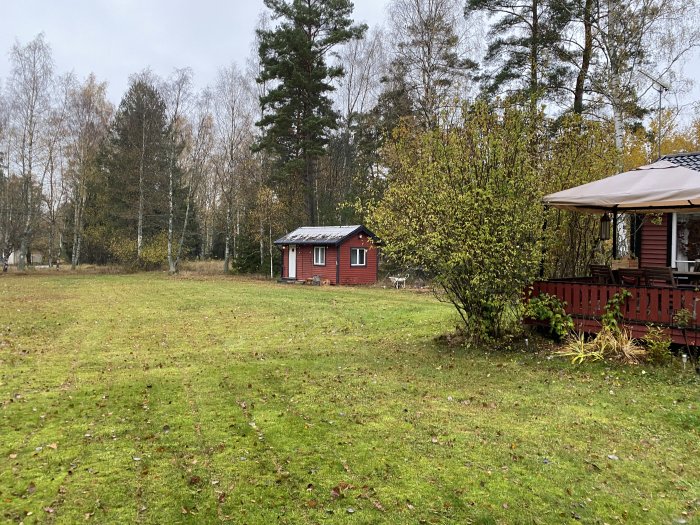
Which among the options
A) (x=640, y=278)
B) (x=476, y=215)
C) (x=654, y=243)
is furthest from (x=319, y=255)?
(x=640, y=278)

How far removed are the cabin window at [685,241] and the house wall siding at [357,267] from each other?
50.7 ft

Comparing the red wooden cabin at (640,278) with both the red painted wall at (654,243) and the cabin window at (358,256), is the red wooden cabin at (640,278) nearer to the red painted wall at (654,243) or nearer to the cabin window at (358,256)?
the red painted wall at (654,243)

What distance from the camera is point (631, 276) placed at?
27.3ft

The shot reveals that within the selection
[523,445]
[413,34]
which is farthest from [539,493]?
[413,34]

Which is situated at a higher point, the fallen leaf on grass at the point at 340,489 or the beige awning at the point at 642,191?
the beige awning at the point at 642,191

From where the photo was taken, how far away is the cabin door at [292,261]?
88.4ft

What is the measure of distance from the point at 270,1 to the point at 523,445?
29.8m

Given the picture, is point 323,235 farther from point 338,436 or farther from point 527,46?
point 338,436

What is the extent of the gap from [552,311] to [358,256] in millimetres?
17766

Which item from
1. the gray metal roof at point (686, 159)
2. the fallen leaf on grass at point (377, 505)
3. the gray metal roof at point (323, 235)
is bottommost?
the fallen leaf on grass at point (377, 505)

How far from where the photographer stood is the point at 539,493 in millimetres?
3457

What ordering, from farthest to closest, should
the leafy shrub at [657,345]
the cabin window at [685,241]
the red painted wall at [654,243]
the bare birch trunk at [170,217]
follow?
the bare birch trunk at [170,217] → the red painted wall at [654,243] → the cabin window at [685,241] → the leafy shrub at [657,345]

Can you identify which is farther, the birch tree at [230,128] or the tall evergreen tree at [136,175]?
the tall evergreen tree at [136,175]

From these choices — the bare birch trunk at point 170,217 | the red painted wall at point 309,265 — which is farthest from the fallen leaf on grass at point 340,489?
the bare birch trunk at point 170,217
